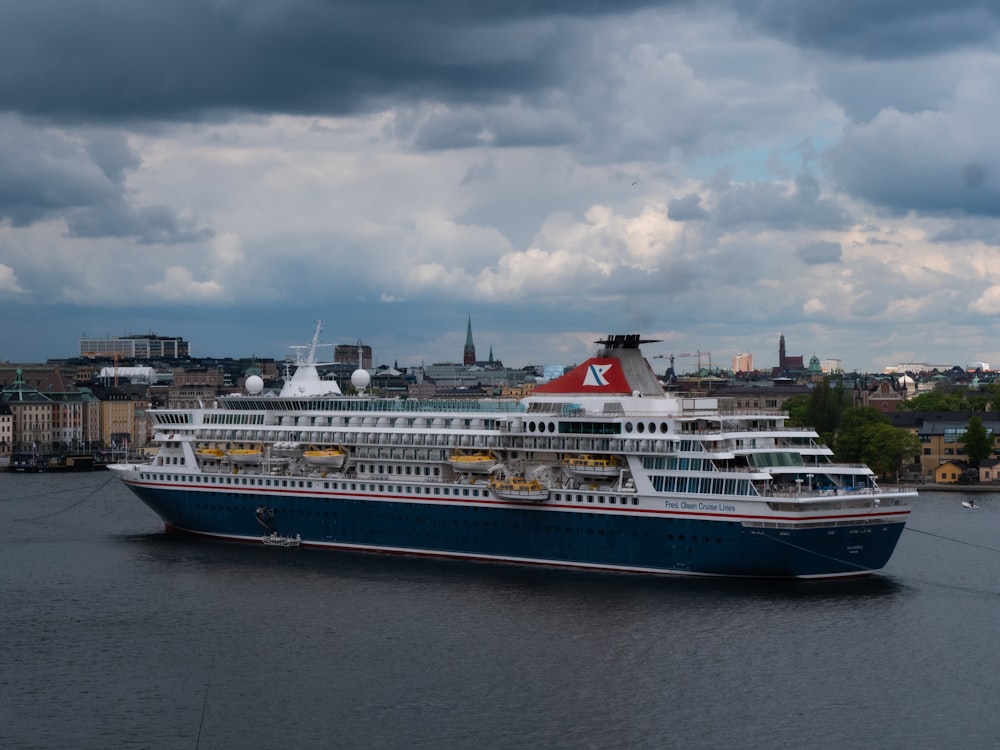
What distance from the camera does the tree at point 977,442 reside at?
356 feet

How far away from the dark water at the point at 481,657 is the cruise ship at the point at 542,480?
4.74 ft

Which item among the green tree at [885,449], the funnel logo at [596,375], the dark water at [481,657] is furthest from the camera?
the green tree at [885,449]

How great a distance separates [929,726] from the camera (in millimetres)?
35000

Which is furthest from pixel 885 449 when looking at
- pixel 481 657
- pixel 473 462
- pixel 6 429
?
pixel 6 429

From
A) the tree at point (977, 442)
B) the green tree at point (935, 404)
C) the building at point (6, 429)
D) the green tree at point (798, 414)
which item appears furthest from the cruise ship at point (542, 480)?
the green tree at point (935, 404)

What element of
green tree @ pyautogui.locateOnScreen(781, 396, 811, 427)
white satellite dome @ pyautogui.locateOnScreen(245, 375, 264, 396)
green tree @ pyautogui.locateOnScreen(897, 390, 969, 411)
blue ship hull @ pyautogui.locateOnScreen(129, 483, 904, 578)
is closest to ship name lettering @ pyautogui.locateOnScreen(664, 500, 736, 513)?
blue ship hull @ pyautogui.locateOnScreen(129, 483, 904, 578)

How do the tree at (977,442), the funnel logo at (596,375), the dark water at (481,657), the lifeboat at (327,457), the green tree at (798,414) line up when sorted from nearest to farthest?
the dark water at (481,657)
the funnel logo at (596,375)
the lifeboat at (327,457)
the tree at (977,442)
the green tree at (798,414)

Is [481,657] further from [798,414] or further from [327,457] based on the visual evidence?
[798,414]

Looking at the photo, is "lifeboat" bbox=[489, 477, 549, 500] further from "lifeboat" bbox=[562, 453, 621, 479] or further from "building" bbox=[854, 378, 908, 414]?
"building" bbox=[854, 378, 908, 414]

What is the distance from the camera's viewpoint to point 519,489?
55281 millimetres

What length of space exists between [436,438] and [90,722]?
26.1m

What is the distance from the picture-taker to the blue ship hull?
50.9 meters

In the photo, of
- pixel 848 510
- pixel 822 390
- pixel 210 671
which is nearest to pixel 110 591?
pixel 210 671

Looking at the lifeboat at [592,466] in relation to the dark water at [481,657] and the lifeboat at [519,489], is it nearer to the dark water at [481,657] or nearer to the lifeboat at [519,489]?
the lifeboat at [519,489]
